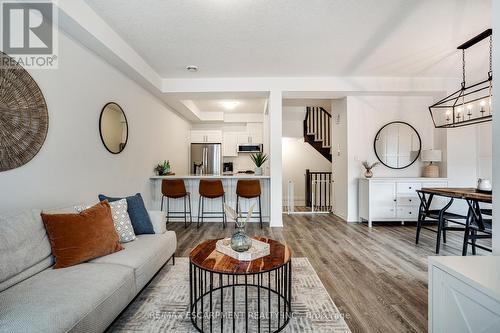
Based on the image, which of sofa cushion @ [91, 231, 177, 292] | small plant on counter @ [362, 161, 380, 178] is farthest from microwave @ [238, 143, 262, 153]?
sofa cushion @ [91, 231, 177, 292]

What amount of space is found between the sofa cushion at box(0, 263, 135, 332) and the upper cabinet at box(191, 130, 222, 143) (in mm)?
5867

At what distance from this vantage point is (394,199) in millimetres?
4398

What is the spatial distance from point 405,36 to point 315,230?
10.3 feet

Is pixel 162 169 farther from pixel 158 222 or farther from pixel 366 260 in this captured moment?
pixel 366 260

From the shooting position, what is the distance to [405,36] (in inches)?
116

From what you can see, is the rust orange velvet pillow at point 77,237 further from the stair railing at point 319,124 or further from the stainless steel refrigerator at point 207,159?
the stair railing at point 319,124

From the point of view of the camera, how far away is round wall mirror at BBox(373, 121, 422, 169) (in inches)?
191

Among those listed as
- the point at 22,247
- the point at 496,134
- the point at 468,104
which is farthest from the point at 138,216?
the point at 468,104

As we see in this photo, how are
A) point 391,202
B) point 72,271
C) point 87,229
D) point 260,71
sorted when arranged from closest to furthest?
point 72,271, point 87,229, point 260,71, point 391,202

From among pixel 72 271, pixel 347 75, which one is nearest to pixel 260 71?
pixel 347 75

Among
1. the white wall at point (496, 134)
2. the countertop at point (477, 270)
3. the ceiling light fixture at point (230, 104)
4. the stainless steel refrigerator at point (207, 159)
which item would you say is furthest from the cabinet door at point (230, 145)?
the countertop at point (477, 270)

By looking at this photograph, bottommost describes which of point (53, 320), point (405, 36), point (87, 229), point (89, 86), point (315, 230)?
point (315, 230)

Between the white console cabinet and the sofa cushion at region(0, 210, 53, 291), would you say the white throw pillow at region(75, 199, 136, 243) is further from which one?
the white console cabinet

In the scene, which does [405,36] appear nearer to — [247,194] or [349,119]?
[349,119]
